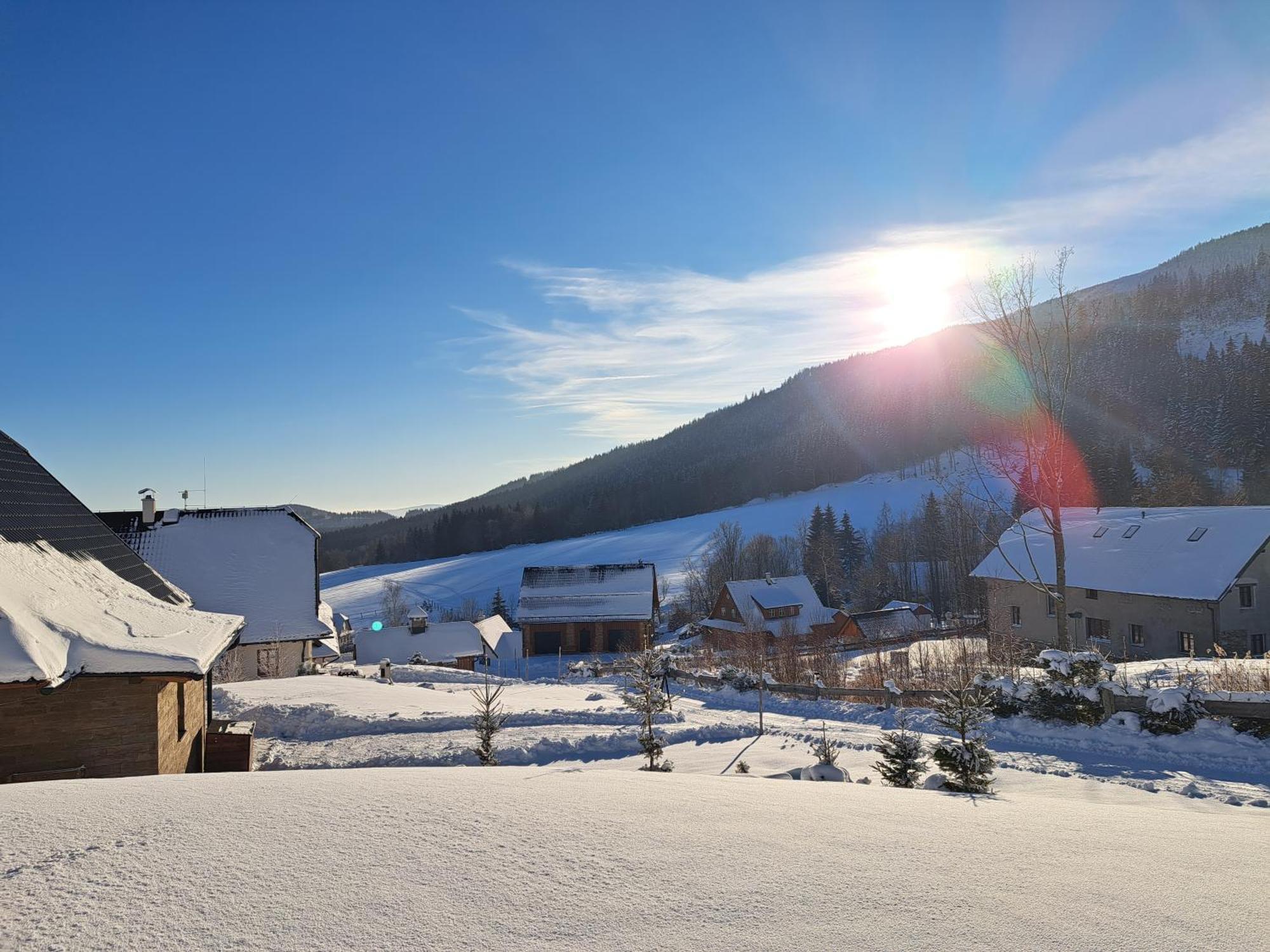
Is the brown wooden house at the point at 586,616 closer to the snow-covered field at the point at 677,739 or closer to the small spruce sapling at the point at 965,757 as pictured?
the snow-covered field at the point at 677,739

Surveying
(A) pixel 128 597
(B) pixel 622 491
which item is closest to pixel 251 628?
(A) pixel 128 597

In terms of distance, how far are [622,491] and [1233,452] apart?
86.8 meters

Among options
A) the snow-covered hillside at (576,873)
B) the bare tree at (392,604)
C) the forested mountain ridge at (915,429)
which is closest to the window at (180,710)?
the snow-covered hillside at (576,873)

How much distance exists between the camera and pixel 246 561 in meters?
26.1

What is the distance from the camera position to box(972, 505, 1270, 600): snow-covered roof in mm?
27188

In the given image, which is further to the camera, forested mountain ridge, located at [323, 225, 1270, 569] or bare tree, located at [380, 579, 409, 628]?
forested mountain ridge, located at [323, 225, 1270, 569]

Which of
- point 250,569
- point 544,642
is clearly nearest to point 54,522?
point 250,569

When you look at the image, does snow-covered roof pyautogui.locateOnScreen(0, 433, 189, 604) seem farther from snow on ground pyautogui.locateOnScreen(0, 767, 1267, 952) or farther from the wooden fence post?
the wooden fence post

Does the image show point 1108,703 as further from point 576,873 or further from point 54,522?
point 54,522

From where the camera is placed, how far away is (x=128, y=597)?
10664mm

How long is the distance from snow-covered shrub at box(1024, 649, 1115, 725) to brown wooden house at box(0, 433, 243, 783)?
1452cm

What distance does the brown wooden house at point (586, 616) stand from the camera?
152ft

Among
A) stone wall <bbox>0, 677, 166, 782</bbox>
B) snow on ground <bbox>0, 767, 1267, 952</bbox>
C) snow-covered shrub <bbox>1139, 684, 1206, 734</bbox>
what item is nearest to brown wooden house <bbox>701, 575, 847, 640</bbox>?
snow-covered shrub <bbox>1139, 684, 1206, 734</bbox>

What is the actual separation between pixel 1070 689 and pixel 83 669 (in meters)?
15.8
